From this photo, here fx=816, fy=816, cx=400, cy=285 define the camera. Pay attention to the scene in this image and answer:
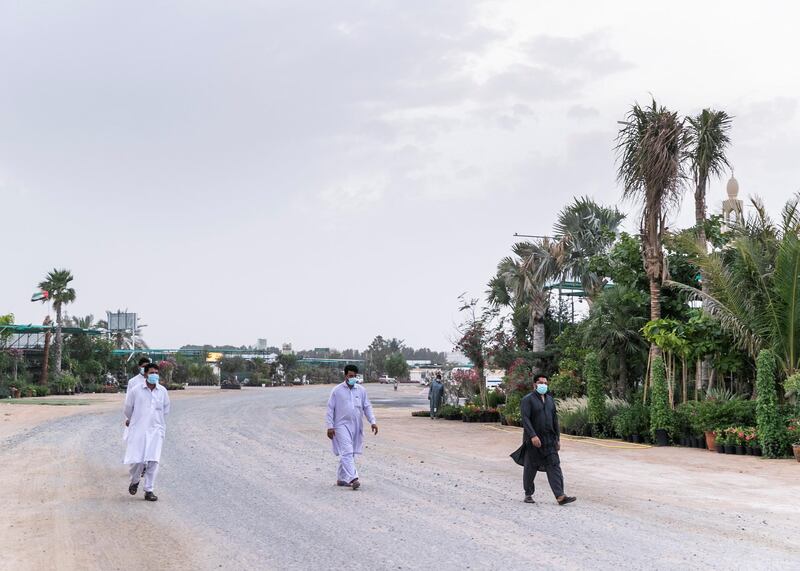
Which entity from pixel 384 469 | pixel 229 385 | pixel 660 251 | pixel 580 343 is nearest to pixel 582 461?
pixel 384 469

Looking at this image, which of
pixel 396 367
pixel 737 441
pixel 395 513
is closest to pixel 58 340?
pixel 737 441

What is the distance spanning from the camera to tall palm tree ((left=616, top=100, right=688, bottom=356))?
20.5m

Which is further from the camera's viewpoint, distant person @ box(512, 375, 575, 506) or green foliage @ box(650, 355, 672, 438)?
green foliage @ box(650, 355, 672, 438)

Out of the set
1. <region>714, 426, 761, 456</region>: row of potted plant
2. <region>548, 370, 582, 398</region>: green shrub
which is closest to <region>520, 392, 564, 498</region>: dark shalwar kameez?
<region>714, 426, 761, 456</region>: row of potted plant

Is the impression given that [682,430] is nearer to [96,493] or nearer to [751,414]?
[751,414]

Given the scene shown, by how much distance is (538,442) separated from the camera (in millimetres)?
10359

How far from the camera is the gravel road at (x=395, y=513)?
729 centimetres

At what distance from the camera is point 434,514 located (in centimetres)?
948

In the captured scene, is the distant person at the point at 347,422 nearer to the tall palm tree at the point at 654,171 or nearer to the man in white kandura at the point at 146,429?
the man in white kandura at the point at 146,429

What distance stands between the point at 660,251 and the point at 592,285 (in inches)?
299

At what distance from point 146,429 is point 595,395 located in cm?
1397

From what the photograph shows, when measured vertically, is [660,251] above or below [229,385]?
above

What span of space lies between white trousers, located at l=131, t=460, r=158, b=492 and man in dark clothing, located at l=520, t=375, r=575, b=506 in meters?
4.85

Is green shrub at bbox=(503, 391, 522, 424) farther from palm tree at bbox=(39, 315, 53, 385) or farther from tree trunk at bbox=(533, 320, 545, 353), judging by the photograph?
palm tree at bbox=(39, 315, 53, 385)
